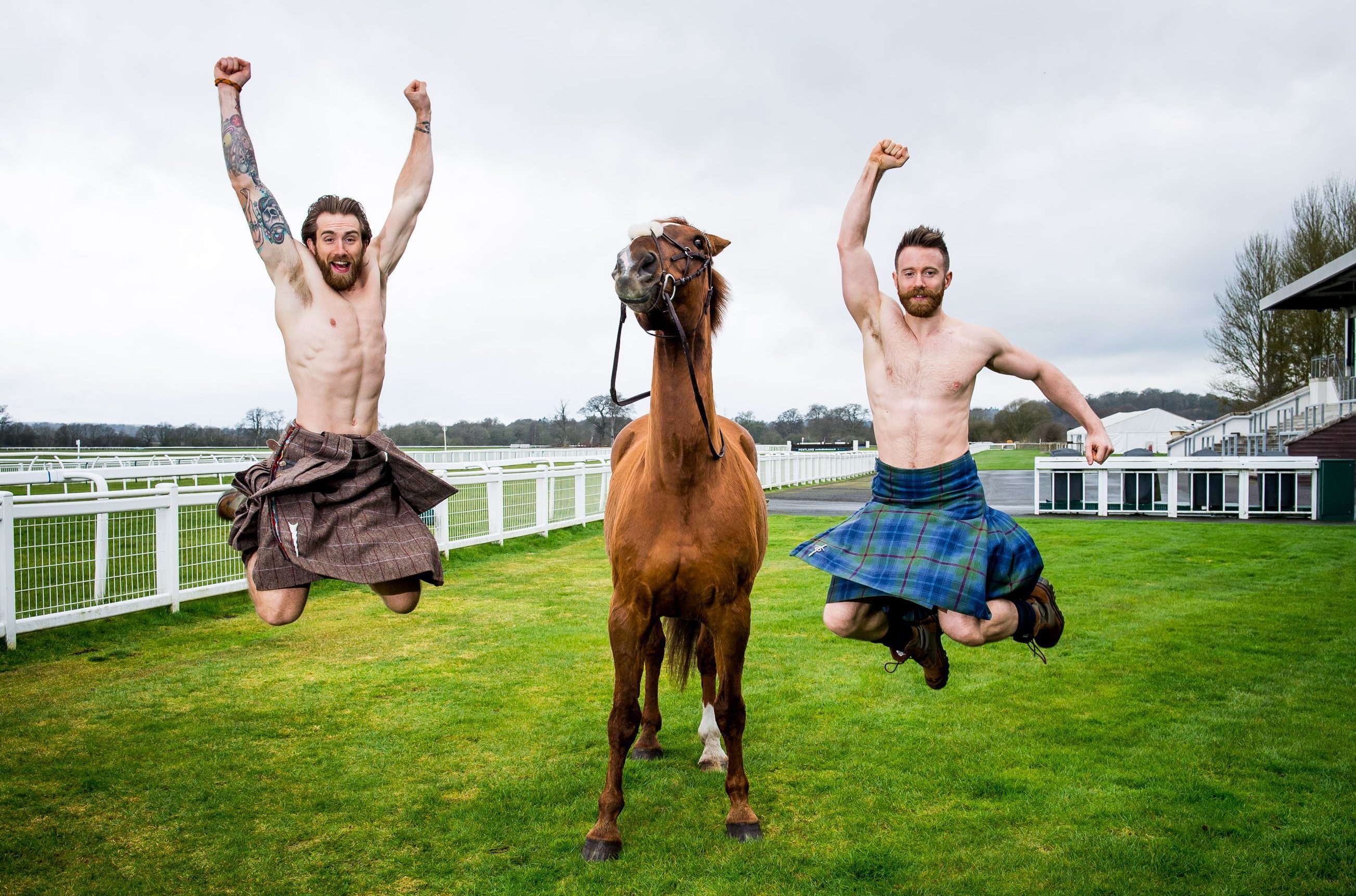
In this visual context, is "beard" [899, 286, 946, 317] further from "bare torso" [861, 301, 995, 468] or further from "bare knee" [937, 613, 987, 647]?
"bare knee" [937, 613, 987, 647]

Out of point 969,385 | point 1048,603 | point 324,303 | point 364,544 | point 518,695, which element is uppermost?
point 324,303

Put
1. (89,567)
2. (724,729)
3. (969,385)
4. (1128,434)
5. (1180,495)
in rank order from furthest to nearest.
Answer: (1128,434) < (1180,495) < (89,567) < (724,729) < (969,385)

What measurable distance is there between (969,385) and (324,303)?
9.00 ft

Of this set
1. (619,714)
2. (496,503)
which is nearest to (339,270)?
(619,714)

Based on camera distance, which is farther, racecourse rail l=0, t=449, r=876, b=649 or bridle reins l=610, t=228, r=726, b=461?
racecourse rail l=0, t=449, r=876, b=649

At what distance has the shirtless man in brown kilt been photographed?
3.44m

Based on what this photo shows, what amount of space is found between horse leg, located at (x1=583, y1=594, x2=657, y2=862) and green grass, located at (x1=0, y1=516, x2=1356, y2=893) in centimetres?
11

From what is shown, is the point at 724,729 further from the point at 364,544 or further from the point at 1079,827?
the point at 364,544

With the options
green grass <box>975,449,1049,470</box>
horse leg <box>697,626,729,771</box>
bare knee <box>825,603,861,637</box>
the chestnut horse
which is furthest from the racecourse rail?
green grass <box>975,449,1049,470</box>

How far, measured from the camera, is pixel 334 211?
366 cm

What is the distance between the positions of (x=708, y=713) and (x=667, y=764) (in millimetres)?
351

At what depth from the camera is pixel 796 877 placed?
319 centimetres

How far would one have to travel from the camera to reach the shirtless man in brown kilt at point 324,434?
3436 millimetres

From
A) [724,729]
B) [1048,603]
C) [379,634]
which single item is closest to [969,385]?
[1048,603]
